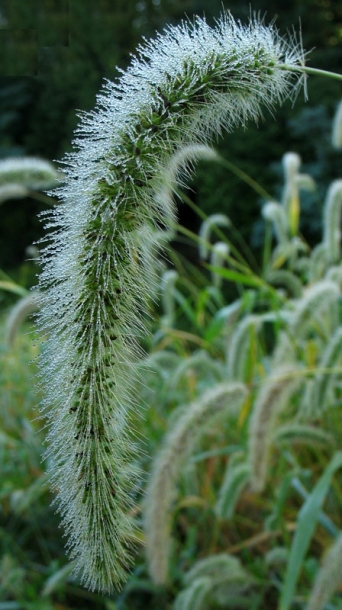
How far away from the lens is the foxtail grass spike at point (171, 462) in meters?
1.72

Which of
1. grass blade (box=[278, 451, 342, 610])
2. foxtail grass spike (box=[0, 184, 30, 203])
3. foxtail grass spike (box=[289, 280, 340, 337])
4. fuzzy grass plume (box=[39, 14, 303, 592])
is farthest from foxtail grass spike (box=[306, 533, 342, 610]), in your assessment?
foxtail grass spike (box=[0, 184, 30, 203])

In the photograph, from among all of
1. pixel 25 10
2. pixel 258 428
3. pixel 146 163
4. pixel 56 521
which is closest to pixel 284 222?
pixel 258 428

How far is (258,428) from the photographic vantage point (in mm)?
1812

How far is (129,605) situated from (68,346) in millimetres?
2340

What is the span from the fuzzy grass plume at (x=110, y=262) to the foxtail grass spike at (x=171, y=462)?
970 mm

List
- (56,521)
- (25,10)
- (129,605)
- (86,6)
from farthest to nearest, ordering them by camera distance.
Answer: (86,6) → (25,10) → (56,521) → (129,605)

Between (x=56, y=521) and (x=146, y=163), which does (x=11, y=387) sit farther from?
(x=146, y=163)

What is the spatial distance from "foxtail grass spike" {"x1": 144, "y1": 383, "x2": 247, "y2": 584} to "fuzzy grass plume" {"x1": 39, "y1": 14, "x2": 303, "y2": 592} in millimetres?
970

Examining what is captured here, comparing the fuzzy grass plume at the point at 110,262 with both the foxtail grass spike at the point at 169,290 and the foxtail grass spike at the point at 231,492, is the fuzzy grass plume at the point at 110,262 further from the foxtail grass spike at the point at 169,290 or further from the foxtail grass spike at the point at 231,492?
the foxtail grass spike at the point at 169,290

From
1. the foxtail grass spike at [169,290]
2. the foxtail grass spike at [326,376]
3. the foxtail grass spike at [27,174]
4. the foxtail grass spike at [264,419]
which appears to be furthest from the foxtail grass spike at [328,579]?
the foxtail grass spike at [169,290]

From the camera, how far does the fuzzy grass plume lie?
2.19 ft

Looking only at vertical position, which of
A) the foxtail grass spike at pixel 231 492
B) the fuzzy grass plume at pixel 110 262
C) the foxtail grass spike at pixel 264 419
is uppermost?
the fuzzy grass plume at pixel 110 262

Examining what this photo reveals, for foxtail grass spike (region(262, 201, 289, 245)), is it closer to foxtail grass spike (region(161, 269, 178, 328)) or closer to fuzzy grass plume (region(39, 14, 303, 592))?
foxtail grass spike (region(161, 269, 178, 328))

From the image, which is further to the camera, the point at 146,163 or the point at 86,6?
the point at 86,6
